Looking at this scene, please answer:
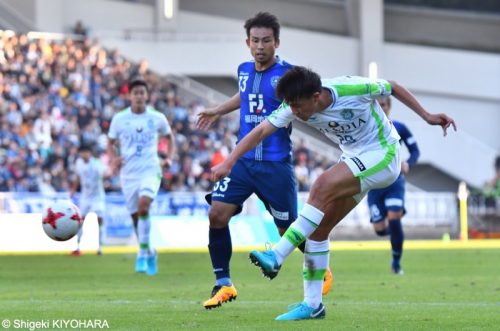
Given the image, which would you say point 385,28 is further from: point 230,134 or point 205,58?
point 230,134

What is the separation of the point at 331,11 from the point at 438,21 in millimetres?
4989

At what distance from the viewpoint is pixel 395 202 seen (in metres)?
18.3

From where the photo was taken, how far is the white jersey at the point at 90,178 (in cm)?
2645

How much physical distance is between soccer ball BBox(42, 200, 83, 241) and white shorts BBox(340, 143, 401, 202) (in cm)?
430

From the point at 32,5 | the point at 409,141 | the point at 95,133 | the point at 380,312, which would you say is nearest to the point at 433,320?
the point at 380,312

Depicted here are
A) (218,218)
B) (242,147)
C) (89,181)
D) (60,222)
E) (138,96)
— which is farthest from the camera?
(89,181)

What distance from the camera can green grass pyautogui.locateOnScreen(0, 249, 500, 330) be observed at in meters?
10.1

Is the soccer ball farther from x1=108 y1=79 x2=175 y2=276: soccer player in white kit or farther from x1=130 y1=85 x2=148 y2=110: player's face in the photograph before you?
x1=130 y1=85 x2=148 y2=110: player's face

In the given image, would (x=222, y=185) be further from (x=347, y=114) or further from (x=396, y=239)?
(x=396, y=239)

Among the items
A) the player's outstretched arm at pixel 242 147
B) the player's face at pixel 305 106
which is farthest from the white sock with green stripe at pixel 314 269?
the player's face at pixel 305 106

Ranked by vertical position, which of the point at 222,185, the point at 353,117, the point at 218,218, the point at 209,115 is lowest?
the point at 218,218

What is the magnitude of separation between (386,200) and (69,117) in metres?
21.0

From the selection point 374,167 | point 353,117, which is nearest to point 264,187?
point 374,167

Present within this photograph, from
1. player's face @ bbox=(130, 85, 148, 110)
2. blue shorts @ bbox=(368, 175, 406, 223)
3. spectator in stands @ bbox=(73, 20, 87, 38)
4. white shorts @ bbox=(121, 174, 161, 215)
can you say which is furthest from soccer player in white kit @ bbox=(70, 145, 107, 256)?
spectator in stands @ bbox=(73, 20, 87, 38)
